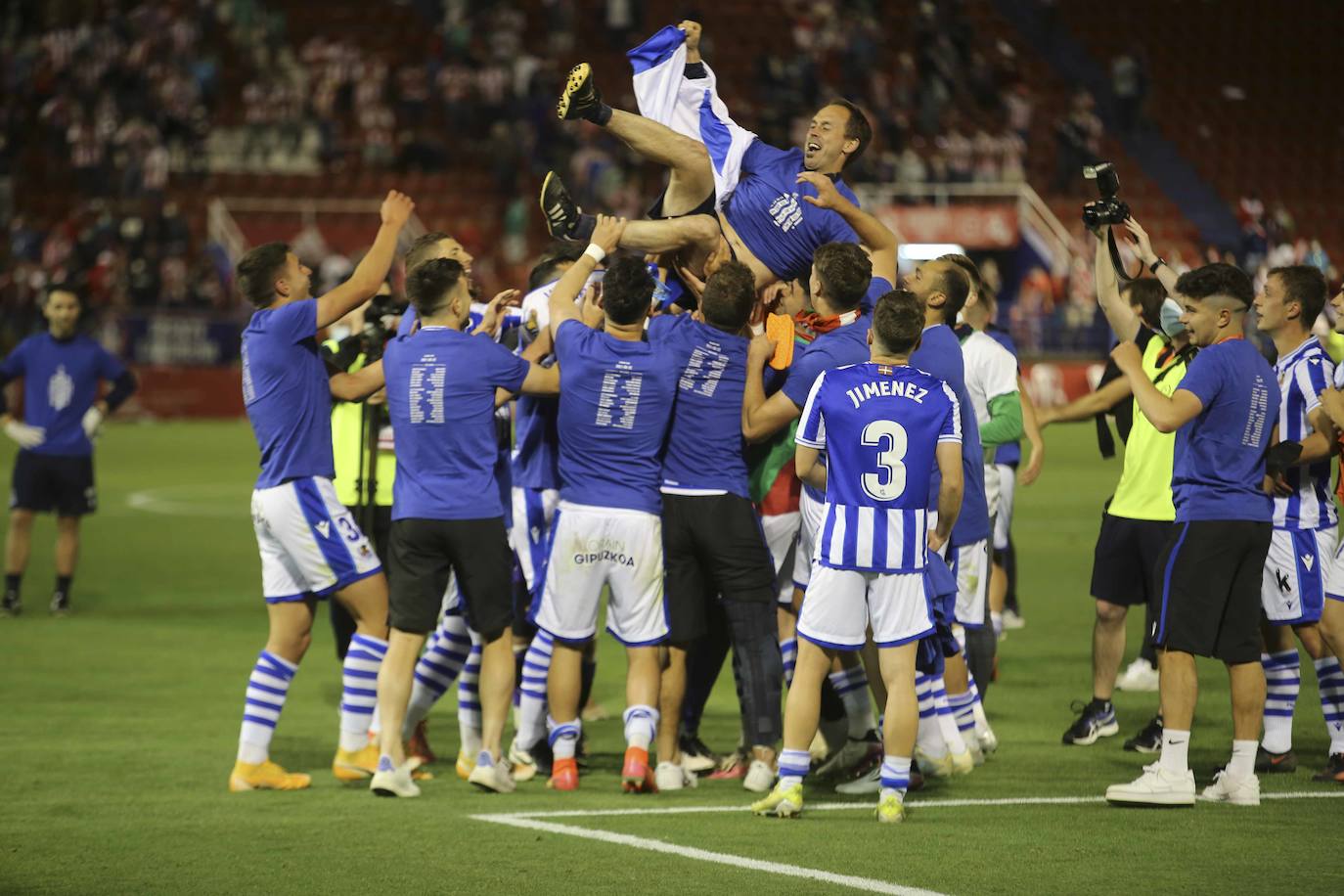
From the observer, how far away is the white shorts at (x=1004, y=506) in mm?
11422

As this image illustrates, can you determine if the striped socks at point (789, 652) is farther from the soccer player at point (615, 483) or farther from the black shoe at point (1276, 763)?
the black shoe at point (1276, 763)

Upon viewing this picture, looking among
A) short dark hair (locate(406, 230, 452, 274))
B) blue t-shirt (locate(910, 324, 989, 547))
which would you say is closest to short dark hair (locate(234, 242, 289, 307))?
short dark hair (locate(406, 230, 452, 274))

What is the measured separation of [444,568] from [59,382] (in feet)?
23.7

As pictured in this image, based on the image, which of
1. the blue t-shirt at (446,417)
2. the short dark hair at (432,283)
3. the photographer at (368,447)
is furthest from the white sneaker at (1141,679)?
the short dark hair at (432,283)

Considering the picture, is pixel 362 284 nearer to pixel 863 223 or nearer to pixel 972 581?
pixel 863 223

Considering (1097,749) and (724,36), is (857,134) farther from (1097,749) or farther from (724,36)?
(724,36)

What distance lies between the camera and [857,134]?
859 centimetres

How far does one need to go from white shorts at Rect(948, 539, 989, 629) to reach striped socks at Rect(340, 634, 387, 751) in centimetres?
285

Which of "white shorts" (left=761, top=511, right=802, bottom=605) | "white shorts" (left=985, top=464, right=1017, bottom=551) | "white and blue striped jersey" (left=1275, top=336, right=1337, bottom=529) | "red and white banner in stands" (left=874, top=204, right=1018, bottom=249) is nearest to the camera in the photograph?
"white and blue striped jersey" (left=1275, top=336, right=1337, bottom=529)

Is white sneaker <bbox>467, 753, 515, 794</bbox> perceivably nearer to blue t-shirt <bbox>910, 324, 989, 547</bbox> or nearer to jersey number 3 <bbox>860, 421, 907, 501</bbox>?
jersey number 3 <bbox>860, 421, 907, 501</bbox>

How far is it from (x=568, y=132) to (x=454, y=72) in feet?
9.84

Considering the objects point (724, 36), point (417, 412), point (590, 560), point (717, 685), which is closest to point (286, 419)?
point (417, 412)

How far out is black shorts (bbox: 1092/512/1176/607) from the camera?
912 cm

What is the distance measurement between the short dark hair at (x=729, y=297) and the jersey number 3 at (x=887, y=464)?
3.30 ft
